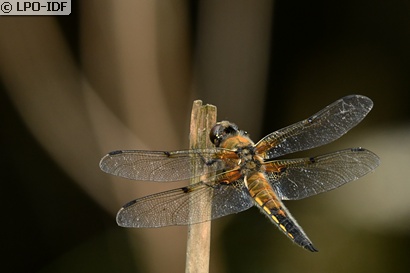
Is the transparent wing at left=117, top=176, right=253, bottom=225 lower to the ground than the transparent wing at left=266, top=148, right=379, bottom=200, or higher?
lower

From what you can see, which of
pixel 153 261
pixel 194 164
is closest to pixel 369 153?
pixel 194 164

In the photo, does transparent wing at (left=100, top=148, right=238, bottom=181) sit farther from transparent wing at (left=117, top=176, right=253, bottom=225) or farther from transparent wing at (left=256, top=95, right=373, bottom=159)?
transparent wing at (left=256, top=95, right=373, bottom=159)

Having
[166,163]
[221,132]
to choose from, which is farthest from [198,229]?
[221,132]

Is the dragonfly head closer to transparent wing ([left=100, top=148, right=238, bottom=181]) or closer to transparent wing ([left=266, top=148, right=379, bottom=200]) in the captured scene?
transparent wing ([left=100, top=148, right=238, bottom=181])

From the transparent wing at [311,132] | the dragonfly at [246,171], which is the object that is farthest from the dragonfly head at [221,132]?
the transparent wing at [311,132]

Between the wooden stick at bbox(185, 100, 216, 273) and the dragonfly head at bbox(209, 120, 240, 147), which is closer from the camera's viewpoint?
the wooden stick at bbox(185, 100, 216, 273)

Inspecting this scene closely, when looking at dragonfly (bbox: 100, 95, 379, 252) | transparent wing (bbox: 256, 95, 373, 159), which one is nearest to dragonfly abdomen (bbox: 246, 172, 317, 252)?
dragonfly (bbox: 100, 95, 379, 252)

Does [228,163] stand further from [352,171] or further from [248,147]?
[352,171]
